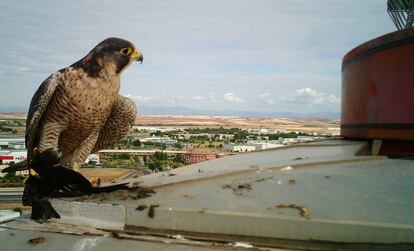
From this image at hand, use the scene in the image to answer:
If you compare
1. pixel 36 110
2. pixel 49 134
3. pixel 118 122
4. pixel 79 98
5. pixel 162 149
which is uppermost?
pixel 79 98

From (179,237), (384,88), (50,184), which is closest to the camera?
(179,237)

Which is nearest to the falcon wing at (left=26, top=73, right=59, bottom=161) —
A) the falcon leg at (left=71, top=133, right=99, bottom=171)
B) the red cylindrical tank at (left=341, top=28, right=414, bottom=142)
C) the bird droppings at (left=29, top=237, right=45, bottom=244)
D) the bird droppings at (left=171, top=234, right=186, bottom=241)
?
the falcon leg at (left=71, top=133, right=99, bottom=171)

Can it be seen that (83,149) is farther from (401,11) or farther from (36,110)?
(401,11)

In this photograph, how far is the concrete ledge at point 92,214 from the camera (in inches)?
87.7

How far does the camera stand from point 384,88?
353 centimetres

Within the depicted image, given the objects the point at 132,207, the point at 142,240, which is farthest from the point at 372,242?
the point at 132,207

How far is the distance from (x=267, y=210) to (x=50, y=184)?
1.34m

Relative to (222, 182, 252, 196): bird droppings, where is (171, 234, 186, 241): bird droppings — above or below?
below

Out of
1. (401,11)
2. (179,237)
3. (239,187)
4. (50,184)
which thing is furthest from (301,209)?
(401,11)

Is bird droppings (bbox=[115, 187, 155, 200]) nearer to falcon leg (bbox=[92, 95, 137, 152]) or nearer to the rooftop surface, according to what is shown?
the rooftop surface

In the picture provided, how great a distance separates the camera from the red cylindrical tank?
10.6 feet

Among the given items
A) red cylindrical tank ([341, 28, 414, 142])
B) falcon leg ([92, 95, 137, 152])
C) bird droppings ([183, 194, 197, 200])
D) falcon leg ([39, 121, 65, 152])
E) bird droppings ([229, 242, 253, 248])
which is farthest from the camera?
falcon leg ([92, 95, 137, 152])

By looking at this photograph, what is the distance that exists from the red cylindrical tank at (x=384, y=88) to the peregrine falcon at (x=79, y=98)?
7.28ft

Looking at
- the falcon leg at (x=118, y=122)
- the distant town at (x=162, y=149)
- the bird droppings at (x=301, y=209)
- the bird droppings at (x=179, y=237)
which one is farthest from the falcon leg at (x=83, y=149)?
the bird droppings at (x=301, y=209)
